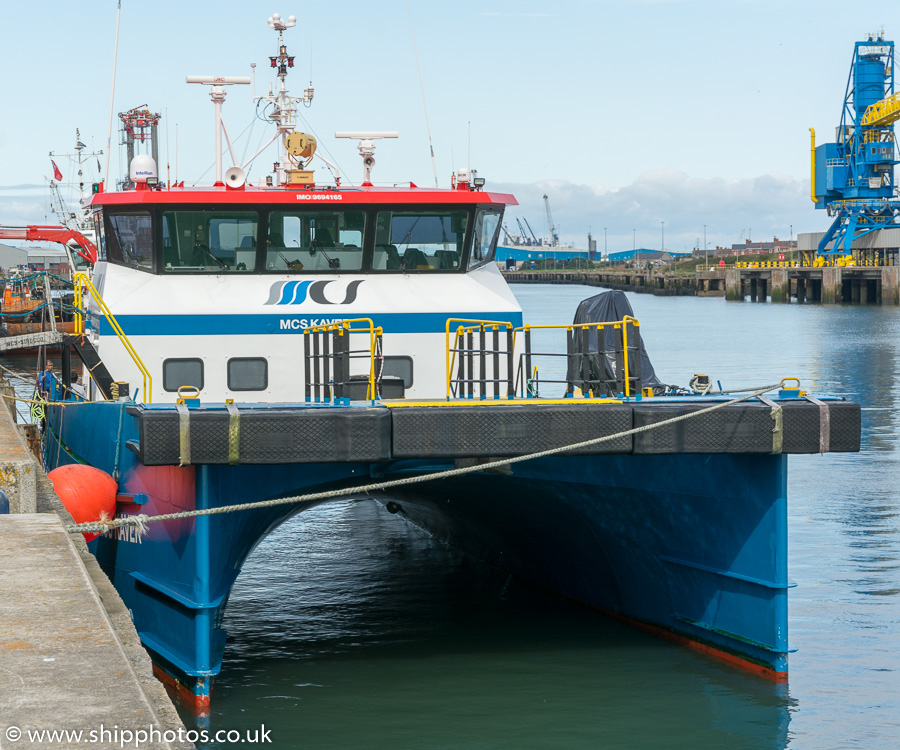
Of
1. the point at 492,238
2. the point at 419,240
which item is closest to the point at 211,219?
the point at 419,240

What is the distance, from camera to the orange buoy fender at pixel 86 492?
948cm

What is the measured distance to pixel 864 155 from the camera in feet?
260

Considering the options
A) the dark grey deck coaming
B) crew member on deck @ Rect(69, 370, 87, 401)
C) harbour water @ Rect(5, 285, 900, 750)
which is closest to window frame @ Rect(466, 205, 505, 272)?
the dark grey deck coaming

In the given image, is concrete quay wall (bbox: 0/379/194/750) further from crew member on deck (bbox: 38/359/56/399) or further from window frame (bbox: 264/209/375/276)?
crew member on deck (bbox: 38/359/56/399)

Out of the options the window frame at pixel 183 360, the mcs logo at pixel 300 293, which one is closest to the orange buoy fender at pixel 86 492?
the window frame at pixel 183 360

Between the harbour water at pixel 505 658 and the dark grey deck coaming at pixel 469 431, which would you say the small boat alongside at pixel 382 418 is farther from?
the harbour water at pixel 505 658

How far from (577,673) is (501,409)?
2898 millimetres

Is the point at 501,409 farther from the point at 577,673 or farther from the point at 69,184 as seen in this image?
the point at 69,184

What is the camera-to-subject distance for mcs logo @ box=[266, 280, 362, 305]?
401 inches

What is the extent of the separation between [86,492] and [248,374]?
1734 mm

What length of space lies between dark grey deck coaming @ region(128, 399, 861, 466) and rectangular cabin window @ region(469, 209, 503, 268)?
119 inches

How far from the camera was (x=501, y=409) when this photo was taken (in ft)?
26.7

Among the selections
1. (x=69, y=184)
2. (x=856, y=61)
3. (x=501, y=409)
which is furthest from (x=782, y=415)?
(x=856, y=61)

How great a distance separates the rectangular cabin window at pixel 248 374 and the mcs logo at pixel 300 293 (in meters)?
0.57
